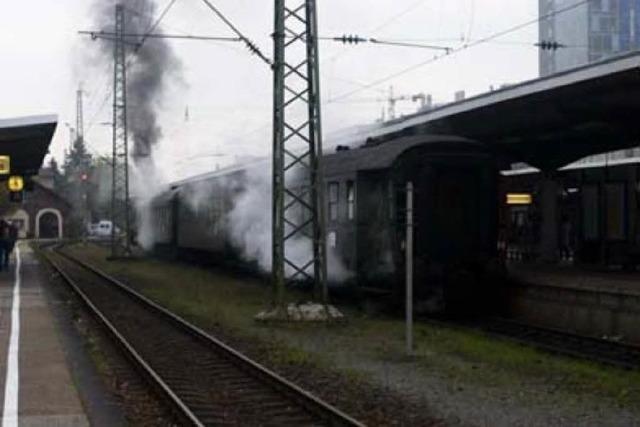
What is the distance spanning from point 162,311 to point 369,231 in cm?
460

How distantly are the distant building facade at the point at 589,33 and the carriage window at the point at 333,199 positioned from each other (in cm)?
6101

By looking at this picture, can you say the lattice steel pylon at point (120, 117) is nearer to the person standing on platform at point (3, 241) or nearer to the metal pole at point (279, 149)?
the person standing on platform at point (3, 241)

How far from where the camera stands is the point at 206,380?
11.5m

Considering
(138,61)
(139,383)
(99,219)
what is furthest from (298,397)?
(99,219)

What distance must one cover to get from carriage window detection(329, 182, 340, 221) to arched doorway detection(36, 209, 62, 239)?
86485 mm

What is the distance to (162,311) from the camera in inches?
748

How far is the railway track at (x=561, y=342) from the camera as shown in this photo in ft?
41.1

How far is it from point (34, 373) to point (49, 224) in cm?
9548

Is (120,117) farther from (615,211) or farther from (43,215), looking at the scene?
(43,215)

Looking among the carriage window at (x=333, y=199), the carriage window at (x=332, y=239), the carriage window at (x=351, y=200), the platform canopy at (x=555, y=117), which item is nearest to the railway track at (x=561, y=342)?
the carriage window at (x=351, y=200)

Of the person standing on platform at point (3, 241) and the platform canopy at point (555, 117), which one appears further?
the person standing on platform at point (3, 241)

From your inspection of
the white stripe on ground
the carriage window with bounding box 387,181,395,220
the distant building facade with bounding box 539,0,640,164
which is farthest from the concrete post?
the distant building facade with bounding box 539,0,640,164

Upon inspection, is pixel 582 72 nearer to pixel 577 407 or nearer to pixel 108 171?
pixel 577 407

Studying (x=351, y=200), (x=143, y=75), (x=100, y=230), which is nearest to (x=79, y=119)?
(x=100, y=230)
